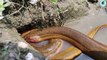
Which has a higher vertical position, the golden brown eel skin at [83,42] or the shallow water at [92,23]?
the shallow water at [92,23]

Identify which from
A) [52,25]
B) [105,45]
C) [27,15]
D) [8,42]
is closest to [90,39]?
[105,45]

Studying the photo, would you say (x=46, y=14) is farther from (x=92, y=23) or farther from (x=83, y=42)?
(x=92, y=23)

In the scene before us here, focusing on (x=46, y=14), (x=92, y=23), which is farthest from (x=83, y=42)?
(x=46, y=14)

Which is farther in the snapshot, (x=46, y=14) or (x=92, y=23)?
(x=92, y=23)

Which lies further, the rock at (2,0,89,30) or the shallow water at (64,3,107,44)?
the shallow water at (64,3,107,44)

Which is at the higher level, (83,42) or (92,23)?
(92,23)

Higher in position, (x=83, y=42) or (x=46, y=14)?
(x=46, y=14)

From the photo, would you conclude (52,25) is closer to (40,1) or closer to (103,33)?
(40,1)

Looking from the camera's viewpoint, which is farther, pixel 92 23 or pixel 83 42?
pixel 92 23

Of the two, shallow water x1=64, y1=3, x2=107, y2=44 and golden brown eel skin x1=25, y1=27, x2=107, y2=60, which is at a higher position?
shallow water x1=64, y1=3, x2=107, y2=44
